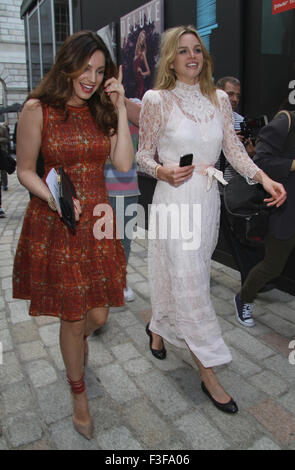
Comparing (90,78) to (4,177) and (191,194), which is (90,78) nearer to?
(191,194)

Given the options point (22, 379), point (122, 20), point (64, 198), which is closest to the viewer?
point (64, 198)

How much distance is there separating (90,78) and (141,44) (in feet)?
18.4

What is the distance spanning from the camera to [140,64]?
289 inches

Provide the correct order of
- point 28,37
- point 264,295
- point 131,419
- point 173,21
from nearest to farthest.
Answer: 1. point 131,419
2. point 264,295
3. point 173,21
4. point 28,37

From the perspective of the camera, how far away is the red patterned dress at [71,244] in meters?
2.20

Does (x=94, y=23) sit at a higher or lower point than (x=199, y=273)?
higher

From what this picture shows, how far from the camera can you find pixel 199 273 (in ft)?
8.59

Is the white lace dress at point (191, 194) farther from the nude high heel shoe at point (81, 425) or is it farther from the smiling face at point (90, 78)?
the nude high heel shoe at point (81, 425)

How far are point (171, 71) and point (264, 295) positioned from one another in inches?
106

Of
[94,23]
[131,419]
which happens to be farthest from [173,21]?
[131,419]

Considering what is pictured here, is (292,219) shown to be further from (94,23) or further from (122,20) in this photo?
(94,23)

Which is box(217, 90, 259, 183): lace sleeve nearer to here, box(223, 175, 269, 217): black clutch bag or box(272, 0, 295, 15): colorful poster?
→ box(223, 175, 269, 217): black clutch bag

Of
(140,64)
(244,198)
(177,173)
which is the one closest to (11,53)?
(140,64)

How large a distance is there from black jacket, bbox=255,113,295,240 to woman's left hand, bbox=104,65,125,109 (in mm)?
1255
